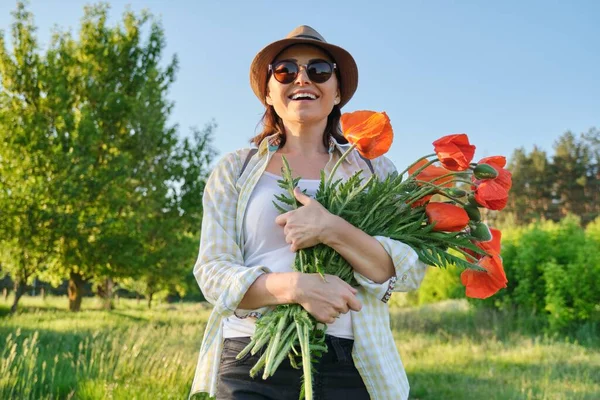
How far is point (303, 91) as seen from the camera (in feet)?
7.02

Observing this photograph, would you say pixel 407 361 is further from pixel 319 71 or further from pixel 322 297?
pixel 322 297

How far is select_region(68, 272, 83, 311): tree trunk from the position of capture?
1892 centimetres

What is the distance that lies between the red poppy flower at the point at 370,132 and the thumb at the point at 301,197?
0.78 feet

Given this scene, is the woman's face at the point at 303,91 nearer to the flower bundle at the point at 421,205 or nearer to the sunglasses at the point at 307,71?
the sunglasses at the point at 307,71

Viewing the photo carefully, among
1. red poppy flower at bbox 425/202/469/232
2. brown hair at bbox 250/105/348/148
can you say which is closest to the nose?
brown hair at bbox 250/105/348/148

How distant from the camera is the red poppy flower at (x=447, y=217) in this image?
181 cm

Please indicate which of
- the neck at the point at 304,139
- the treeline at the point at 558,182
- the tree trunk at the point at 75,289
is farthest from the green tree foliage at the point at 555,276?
the treeline at the point at 558,182

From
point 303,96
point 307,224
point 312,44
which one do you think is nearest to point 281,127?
point 303,96

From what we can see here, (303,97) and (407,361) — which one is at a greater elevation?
(303,97)

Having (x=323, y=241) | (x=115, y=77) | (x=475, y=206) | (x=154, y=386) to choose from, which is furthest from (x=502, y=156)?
(x=115, y=77)

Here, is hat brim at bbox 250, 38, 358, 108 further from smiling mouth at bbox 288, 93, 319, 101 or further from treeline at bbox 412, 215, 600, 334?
treeline at bbox 412, 215, 600, 334

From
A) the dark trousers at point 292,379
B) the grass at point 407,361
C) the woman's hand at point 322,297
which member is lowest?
the grass at point 407,361

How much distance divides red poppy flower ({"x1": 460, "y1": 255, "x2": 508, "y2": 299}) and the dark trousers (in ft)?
1.49

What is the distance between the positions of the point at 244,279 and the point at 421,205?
64 cm
